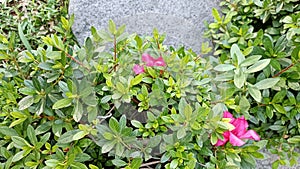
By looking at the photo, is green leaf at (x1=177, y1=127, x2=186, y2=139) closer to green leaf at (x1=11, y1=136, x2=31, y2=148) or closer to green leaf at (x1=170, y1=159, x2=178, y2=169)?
green leaf at (x1=170, y1=159, x2=178, y2=169)

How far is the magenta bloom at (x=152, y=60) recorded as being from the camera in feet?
4.77

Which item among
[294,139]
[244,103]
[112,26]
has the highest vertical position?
[112,26]

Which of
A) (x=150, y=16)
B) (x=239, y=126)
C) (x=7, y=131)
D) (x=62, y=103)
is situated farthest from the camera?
(x=150, y=16)

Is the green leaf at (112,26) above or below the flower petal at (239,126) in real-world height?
above

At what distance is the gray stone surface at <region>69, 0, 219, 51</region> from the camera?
2436 millimetres

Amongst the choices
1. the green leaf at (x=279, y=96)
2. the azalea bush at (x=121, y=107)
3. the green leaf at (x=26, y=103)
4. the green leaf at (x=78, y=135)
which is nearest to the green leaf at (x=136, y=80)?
the azalea bush at (x=121, y=107)

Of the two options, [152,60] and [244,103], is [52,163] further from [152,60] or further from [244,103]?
[244,103]

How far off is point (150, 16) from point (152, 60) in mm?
1056

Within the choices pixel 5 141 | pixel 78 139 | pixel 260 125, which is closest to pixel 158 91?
pixel 78 139

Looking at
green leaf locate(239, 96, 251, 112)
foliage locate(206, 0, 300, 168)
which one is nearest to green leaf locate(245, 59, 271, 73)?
foliage locate(206, 0, 300, 168)

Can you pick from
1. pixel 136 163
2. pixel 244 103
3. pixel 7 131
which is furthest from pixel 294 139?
pixel 7 131

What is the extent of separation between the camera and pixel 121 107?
54.8 inches

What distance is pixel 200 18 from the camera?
244cm

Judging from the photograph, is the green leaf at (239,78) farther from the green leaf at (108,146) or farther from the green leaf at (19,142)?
the green leaf at (19,142)
